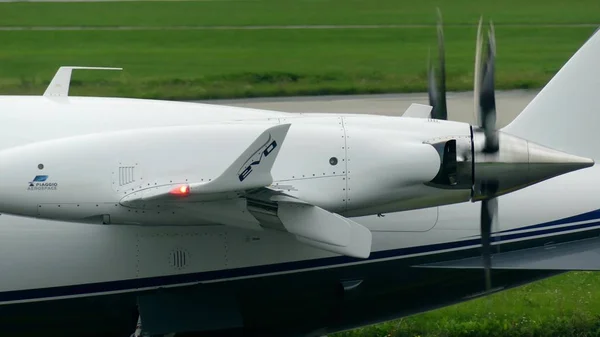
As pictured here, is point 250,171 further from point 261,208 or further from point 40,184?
point 40,184

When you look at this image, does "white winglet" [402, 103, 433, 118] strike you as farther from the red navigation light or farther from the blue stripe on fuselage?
the red navigation light

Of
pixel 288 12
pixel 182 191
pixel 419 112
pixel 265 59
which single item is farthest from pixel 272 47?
pixel 182 191

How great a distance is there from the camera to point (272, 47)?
29.1 m

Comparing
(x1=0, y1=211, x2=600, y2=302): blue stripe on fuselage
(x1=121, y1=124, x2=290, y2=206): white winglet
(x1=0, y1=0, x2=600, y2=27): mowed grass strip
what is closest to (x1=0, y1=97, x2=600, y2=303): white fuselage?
(x1=0, y1=211, x2=600, y2=302): blue stripe on fuselage

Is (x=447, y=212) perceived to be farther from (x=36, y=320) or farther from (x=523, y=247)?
(x=36, y=320)

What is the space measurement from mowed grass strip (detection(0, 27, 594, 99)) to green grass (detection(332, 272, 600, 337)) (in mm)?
10838

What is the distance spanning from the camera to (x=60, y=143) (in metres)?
9.64

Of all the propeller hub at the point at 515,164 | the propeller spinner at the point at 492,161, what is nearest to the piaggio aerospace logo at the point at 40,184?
the propeller spinner at the point at 492,161

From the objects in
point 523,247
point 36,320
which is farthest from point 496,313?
point 36,320

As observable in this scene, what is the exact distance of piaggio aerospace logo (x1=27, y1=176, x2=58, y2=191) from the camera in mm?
9430

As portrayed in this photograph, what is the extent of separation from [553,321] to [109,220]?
6.72 metres

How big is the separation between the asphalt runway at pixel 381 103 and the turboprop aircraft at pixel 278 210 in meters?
11.1

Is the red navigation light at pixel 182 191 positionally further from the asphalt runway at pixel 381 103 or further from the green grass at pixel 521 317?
the asphalt runway at pixel 381 103

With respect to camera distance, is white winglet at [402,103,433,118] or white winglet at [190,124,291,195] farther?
white winglet at [402,103,433,118]
